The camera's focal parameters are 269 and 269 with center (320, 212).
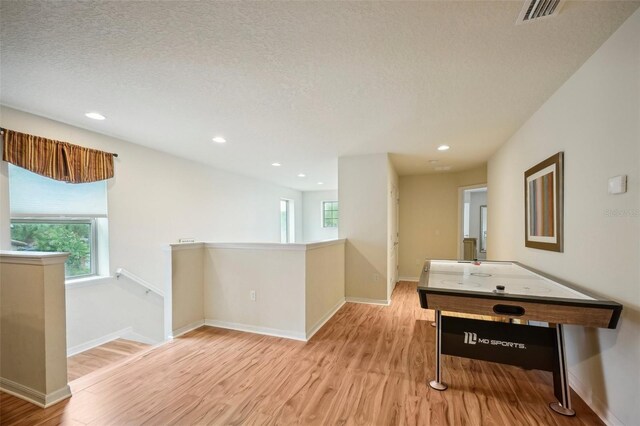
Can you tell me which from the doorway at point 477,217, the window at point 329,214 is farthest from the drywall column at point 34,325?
the doorway at point 477,217

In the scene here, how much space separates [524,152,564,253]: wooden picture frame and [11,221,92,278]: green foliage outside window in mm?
4996

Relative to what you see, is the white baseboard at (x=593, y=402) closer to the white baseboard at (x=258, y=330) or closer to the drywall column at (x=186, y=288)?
the white baseboard at (x=258, y=330)

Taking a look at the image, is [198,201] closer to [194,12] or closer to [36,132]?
[36,132]

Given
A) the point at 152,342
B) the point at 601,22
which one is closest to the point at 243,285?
the point at 152,342

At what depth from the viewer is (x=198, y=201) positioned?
482cm

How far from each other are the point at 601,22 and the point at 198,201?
5085 millimetres

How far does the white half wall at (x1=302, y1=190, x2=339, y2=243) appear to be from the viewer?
8.66 m

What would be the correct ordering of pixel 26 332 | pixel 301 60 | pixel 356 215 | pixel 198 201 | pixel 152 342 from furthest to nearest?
pixel 198 201 < pixel 356 215 < pixel 152 342 < pixel 26 332 < pixel 301 60

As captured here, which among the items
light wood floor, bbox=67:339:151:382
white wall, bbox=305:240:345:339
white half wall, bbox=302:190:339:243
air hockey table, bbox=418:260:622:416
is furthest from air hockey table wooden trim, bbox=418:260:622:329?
white half wall, bbox=302:190:339:243

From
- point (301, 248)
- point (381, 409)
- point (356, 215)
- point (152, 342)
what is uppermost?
point (356, 215)

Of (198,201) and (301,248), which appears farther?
(198,201)

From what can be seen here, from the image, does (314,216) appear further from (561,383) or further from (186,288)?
(561,383)

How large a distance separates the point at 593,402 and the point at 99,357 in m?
4.56

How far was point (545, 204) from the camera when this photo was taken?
2.47 metres
